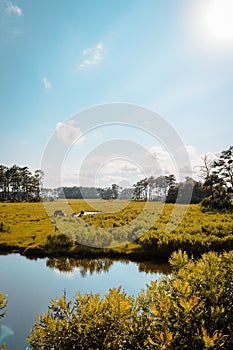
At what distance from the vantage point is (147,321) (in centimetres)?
388

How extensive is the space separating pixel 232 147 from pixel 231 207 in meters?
10.0

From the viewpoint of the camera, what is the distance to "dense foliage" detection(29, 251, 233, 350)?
135 inches

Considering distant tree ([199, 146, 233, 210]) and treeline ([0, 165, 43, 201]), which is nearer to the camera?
distant tree ([199, 146, 233, 210])

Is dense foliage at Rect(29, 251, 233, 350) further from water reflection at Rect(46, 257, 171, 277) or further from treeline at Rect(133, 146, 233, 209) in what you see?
treeline at Rect(133, 146, 233, 209)

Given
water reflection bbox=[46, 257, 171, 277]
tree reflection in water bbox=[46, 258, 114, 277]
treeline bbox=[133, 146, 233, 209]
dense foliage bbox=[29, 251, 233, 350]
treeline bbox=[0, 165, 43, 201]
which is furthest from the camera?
treeline bbox=[0, 165, 43, 201]

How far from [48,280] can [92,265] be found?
324 cm

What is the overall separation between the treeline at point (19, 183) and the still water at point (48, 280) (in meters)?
61.7

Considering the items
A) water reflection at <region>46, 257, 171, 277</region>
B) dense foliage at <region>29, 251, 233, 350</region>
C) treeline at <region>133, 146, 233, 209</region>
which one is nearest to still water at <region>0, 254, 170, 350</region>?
water reflection at <region>46, 257, 171, 277</region>

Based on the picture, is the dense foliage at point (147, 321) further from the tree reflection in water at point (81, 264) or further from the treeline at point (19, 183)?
the treeline at point (19, 183)

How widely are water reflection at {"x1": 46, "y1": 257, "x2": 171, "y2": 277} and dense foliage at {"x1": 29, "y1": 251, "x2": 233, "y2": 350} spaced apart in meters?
11.4

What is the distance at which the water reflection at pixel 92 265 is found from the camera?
1544cm

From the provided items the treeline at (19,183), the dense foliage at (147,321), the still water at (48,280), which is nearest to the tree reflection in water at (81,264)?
the still water at (48,280)

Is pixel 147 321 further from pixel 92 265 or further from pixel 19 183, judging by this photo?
pixel 19 183

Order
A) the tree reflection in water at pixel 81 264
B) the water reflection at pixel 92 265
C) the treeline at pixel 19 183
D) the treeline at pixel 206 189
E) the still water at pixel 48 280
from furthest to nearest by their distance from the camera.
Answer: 1. the treeline at pixel 19 183
2. the treeline at pixel 206 189
3. the tree reflection in water at pixel 81 264
4. the water reflection at pixel 92 265
5. the still water at pixel 48 280
